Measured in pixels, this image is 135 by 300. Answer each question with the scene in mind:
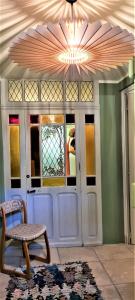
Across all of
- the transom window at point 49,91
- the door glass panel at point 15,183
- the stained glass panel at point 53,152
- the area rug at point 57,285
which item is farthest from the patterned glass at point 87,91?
the area rug at point 57,285

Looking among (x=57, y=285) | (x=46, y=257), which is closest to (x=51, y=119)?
(x=46, y=257)

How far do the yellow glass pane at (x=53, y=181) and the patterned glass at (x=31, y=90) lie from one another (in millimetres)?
1138

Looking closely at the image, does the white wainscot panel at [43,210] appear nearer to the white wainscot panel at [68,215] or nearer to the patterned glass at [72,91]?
the white wainscot panel at [68,215]

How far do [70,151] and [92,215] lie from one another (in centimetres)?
97

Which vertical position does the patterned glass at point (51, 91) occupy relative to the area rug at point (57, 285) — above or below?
above

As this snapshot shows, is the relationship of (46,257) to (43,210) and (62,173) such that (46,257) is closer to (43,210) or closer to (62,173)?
(43,210)

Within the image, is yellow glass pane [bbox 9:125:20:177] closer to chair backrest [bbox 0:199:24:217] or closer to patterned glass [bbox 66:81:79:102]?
chair backrest [bbox 0:199:24:217]

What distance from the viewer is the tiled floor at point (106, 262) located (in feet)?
8.44

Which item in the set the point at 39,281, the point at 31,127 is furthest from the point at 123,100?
the point at 39,281

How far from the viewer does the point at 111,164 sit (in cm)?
385

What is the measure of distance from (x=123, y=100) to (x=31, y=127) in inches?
53.6

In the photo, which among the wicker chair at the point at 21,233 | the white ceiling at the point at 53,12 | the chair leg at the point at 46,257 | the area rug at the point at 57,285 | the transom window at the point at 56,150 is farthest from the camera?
the transom window at the point at 56,150

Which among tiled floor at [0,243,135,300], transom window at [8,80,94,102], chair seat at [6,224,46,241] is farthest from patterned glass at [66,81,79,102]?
tiled floor at [0,243,135,300]

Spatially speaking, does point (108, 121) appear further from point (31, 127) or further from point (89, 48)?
point (89, 48)
